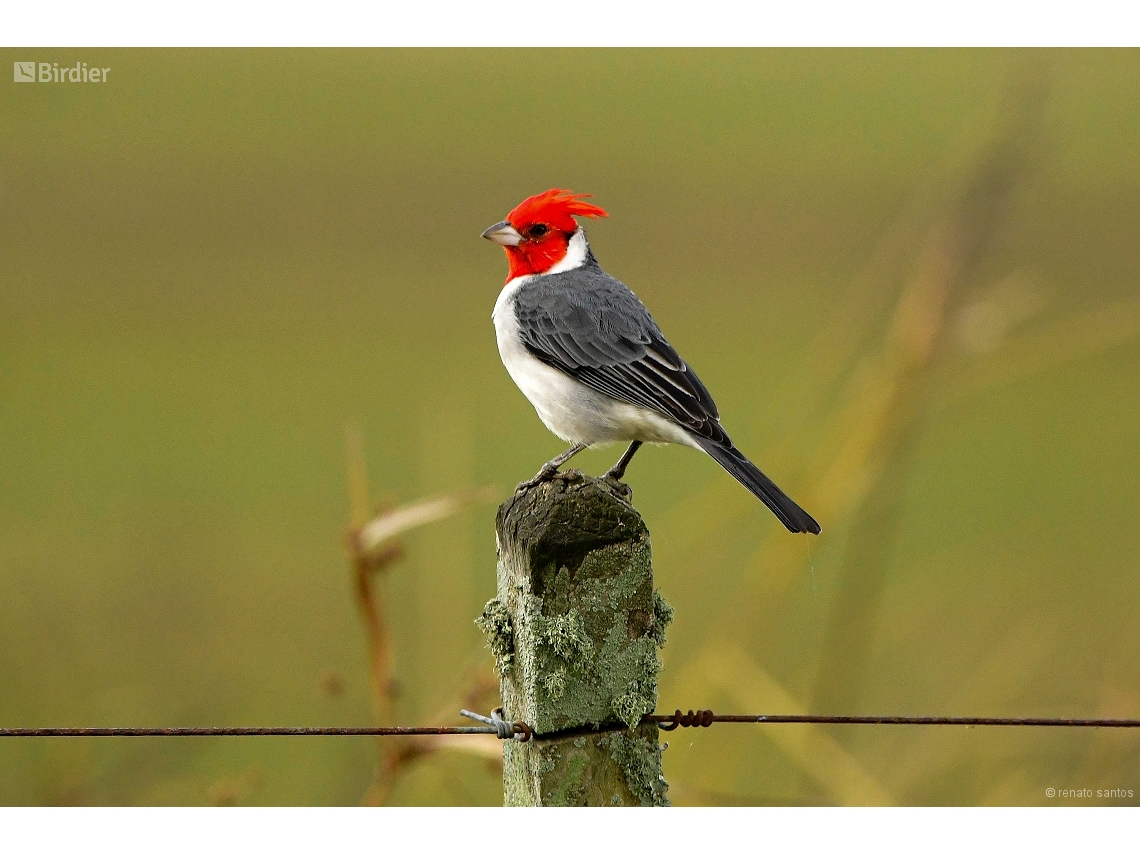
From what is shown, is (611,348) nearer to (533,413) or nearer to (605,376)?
(605,376)

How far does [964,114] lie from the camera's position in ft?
32.8

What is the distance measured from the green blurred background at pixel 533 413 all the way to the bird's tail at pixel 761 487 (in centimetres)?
18

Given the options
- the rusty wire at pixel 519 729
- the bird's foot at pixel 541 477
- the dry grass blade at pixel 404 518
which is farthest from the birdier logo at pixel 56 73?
the rusty wire at pixel 519 729

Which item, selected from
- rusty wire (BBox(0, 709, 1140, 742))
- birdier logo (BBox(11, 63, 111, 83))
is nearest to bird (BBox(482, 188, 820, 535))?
rusty wire (BBox(0, 709, 1140, 742))

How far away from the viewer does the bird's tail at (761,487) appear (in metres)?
3.49

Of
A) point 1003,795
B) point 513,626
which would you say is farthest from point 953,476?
point 513,626

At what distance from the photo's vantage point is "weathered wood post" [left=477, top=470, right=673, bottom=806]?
2.38 metres

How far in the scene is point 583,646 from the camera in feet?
7.80

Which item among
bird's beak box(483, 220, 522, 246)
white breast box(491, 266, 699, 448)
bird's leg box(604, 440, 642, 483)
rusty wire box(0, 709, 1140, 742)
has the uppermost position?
bird's beak box(483, 220, 522, 246)

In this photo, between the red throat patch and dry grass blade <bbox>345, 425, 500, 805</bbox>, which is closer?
dry grass blade <bbox>345, 425, 500, 805</bbox>

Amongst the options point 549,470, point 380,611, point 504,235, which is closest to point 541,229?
point 504,235

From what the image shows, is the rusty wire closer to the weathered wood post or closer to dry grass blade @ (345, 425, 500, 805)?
the weathered wood post

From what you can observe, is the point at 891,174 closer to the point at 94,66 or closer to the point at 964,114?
the point at 964,114

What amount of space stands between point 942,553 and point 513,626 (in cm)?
502
